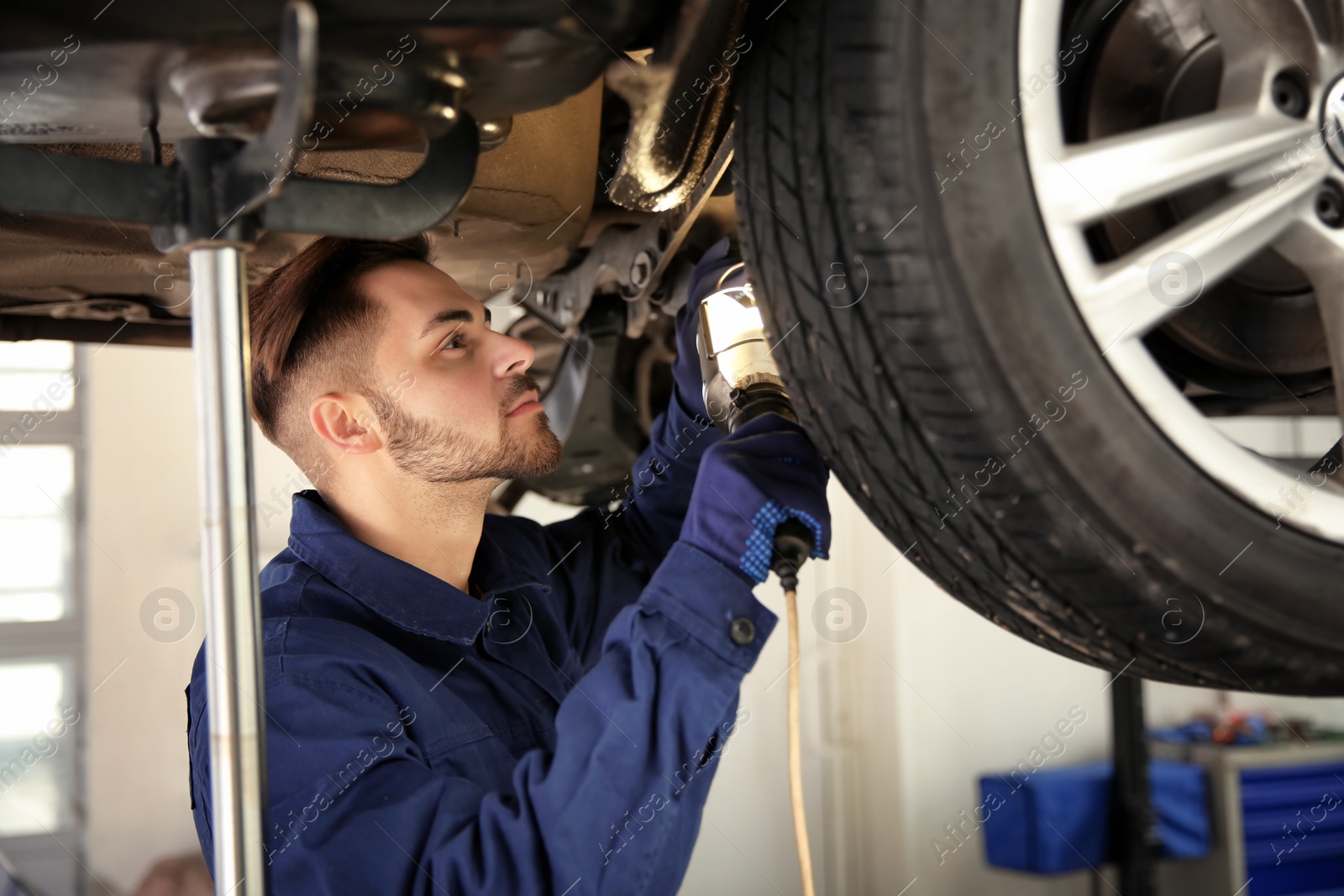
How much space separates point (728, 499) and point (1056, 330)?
273 millimetres

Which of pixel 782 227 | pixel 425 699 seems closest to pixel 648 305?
pixel 425 699

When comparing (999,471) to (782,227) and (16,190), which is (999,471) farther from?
(16,190)

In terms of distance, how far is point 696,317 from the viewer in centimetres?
106

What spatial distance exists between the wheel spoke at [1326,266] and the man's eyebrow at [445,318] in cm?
78

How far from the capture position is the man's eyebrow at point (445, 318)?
1165 millimetres

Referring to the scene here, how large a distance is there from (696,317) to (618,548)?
391 millimetres

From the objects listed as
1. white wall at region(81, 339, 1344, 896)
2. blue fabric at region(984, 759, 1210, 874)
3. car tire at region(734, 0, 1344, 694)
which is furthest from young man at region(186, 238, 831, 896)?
blue fabric at region(984, 759, 1210, 874)

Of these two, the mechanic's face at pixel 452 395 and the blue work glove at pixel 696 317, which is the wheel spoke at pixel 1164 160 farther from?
the mechanic's face at pixel 452 395

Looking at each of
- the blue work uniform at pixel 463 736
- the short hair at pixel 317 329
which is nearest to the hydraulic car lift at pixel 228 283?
the blue work uniform at pixel 463 736

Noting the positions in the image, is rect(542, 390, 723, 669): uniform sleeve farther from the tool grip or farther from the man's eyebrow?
the tool grip

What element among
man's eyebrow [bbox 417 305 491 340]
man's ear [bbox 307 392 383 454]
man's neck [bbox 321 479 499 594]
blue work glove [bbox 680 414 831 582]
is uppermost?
man's eyebrow [bbox 417 305 491 340]

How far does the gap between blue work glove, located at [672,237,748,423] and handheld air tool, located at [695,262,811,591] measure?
0.02 meters

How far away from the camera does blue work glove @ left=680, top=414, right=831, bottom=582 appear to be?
0.76m

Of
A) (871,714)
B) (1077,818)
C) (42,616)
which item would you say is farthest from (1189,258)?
(871,714)
